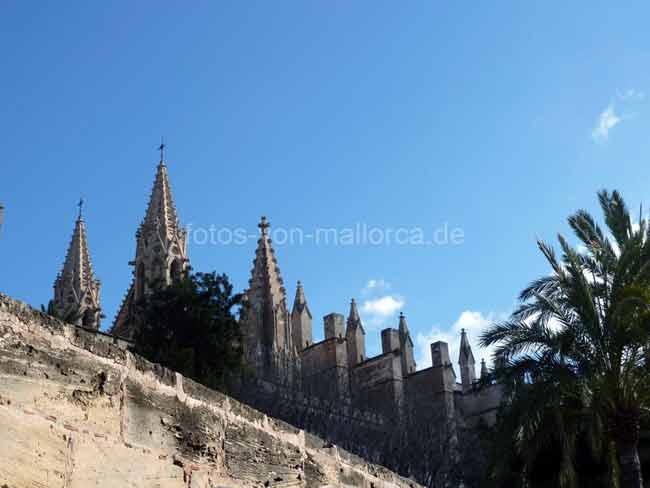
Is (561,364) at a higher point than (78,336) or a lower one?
higher

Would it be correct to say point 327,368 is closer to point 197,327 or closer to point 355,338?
point 355,338

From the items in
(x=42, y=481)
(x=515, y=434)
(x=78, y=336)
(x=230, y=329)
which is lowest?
(x=42, y=481)

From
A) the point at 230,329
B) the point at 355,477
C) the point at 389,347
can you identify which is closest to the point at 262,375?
the point at 389,347

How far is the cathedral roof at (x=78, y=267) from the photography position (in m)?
39.9

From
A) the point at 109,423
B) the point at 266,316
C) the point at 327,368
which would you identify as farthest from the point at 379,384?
the point at 109,423

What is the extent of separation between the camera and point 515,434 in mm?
12922

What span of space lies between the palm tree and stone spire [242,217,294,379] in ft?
76.9

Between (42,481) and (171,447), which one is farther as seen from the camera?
(171,447)

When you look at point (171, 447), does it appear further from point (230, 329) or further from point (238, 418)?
point (230, 329)

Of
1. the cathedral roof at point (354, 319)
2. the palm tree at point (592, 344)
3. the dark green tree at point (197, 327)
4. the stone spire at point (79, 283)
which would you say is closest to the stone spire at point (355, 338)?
the cathedral roof at point (354, 319)

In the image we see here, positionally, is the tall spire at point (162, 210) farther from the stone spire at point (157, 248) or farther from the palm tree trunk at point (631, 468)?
the palm tree trunk at point (631, 468)

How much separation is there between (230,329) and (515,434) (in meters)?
12.4

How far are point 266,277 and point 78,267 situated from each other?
8282 mm

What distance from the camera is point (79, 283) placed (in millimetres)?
39875
